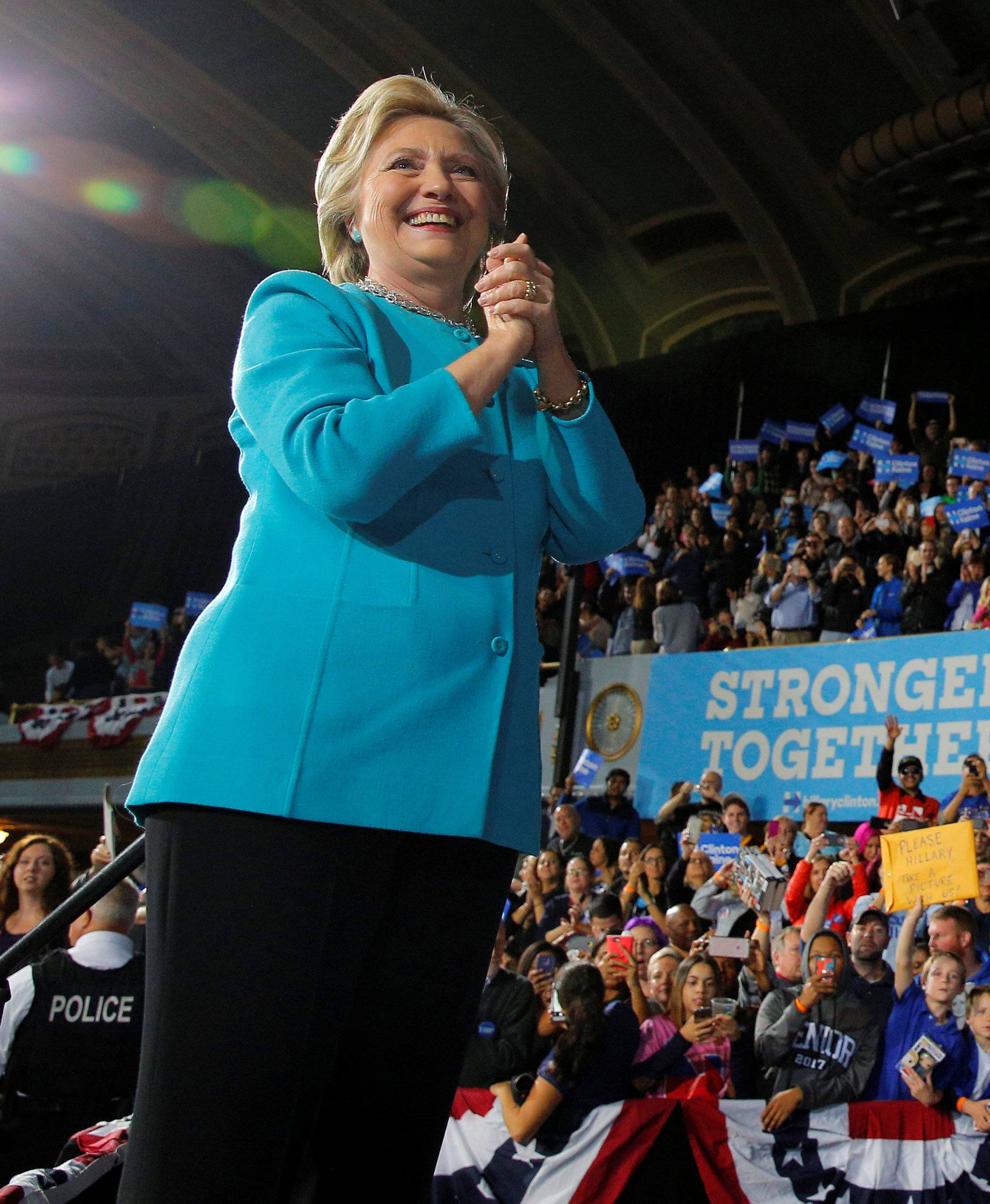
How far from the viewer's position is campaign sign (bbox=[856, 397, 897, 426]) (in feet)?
36.4

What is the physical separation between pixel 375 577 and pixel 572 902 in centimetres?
612

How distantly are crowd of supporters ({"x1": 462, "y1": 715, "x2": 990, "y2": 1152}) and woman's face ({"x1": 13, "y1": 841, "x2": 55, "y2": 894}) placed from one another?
58.1 inches

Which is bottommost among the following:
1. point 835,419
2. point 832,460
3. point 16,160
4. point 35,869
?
point 35,869

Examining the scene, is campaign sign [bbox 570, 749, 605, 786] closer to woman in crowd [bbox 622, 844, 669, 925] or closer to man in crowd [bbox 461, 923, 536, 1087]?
woman in crowd [bbox 622, 844, 669, 925]

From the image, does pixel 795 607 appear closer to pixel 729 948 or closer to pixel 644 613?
pixel 644 613

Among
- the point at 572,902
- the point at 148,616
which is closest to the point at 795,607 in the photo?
the point at 572,902

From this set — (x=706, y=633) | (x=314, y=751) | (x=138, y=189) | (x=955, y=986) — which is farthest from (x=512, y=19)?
(x=314, y=751)

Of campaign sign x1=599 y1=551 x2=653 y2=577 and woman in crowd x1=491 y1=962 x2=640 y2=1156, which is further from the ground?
campaign sign x1=599 y1=551 x2=653 y2=577

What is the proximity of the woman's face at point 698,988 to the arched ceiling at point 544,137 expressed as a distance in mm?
10405

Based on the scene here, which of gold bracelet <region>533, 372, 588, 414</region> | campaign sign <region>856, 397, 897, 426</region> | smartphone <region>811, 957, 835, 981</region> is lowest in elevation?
smartphone <region>811, 957, 835, 981</region>

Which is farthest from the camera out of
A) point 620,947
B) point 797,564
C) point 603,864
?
point 797,564

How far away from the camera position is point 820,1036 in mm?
4352

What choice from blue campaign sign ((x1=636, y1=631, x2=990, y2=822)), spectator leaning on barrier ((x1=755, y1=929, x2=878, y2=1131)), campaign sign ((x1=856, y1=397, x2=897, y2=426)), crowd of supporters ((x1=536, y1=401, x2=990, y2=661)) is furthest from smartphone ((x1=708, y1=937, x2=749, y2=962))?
campaign sign ((x1=856, y1=397, x2=897, y2=426))

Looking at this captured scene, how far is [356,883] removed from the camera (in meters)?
0.94
